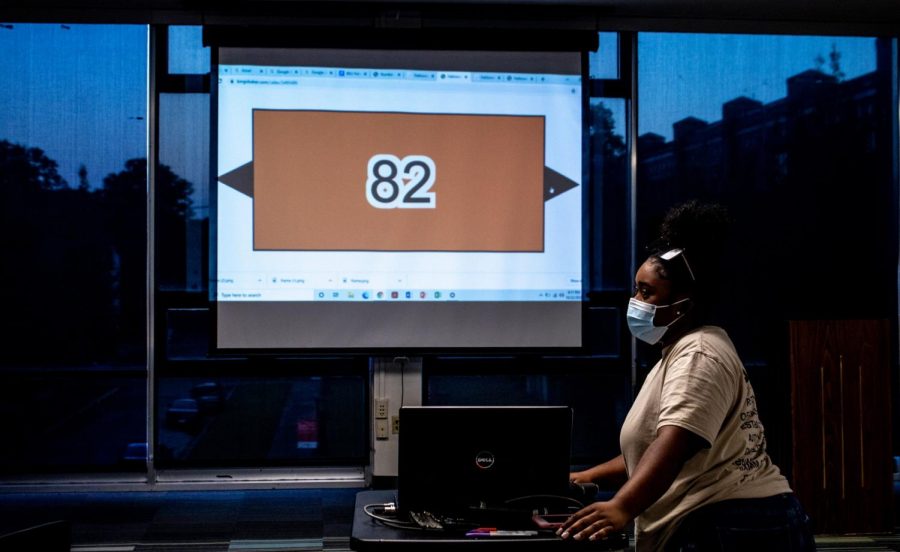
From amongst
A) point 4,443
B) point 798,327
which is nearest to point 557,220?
point 798,327

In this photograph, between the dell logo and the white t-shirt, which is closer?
the white t-shirt

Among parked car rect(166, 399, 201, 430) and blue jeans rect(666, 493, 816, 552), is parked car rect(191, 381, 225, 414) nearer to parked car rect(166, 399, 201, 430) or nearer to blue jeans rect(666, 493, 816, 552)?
parked car rect(166, 399, 201, 430)

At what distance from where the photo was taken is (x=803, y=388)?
3.80m

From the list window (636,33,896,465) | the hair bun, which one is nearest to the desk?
the hair bun

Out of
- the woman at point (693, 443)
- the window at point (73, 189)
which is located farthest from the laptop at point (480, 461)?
the window at point (73, 189)

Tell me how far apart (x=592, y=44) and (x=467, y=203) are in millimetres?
946

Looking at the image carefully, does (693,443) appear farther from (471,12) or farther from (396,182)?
(471,12)

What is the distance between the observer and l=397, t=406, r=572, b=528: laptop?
182 cm

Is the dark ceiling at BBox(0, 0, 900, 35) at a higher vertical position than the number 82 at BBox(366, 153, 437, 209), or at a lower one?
higher

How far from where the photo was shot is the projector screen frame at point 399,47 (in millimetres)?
3705

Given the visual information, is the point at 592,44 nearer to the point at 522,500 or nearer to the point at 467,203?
the point at 467,203

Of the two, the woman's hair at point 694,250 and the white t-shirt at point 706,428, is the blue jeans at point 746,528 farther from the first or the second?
the woman's hair at point 694,250

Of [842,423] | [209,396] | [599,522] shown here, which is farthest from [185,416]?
[599,522]

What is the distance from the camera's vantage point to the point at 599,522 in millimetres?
1527
